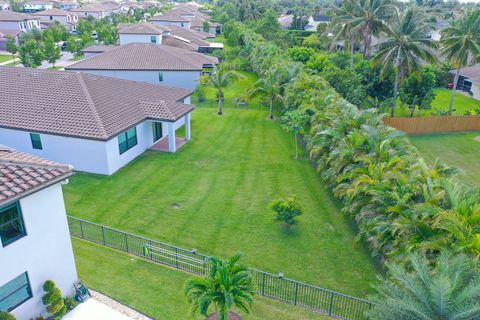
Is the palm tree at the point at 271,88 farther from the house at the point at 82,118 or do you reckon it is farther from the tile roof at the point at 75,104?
the house at the point at 82,118

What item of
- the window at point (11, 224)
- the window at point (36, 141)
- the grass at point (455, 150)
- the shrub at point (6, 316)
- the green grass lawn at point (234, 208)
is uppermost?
the window at point (11, 224)

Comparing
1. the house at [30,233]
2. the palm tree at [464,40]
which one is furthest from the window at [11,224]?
the palm tree at [464,40]

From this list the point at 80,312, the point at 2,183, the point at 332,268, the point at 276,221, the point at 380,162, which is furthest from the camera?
the point at 276,221

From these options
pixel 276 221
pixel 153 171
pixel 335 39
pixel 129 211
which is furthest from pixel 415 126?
pixel 129 211

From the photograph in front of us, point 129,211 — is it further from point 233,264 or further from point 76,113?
point 233,264

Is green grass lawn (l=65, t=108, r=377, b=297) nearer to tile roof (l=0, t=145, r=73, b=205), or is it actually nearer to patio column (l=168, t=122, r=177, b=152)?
patio column (l=168, t=122, r=177, b=152)

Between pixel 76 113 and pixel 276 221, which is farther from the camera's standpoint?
pixel 76 113

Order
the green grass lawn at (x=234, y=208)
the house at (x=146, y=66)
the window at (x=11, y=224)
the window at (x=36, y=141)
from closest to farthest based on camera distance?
the window at (x=11, y=224) → the green grass lawn at (x=234, y=208) → the window at (x=36, y=141) → the house at (x=146, y=66)

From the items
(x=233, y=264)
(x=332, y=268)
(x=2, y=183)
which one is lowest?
(x=332, y=268)
